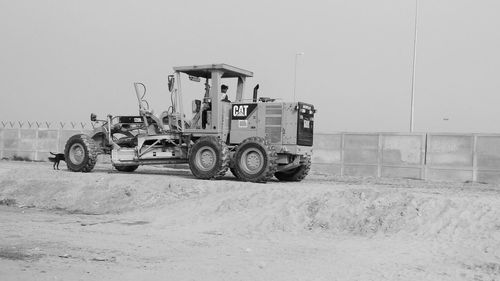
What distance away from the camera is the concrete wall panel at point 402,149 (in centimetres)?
1994

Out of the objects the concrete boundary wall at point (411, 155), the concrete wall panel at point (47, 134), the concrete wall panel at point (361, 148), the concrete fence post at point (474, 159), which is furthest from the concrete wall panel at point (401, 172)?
the concrete wall panel at point (47, 134)

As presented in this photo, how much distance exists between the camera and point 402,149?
20.2m

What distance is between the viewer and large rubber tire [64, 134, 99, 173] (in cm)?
1772

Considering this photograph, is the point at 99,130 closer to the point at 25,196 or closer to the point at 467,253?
the point at 25,196

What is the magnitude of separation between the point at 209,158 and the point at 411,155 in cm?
794

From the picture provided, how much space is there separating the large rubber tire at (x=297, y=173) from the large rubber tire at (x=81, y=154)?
569cm

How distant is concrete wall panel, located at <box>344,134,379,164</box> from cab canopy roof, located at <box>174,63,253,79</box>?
5700 mm

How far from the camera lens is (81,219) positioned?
12672 millimetres

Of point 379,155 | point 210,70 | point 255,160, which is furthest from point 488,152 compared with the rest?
point 210,70

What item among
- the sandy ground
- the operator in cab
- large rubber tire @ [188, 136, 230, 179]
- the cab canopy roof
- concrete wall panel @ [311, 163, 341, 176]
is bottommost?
the sandy ground

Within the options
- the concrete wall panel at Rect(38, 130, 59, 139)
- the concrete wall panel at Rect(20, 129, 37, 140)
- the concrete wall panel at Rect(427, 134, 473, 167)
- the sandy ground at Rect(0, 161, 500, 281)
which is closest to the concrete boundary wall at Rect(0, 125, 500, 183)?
the concrete wall panel at Rect(427, 134, 473, 167)

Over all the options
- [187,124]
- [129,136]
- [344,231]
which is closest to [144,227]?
[344,231]

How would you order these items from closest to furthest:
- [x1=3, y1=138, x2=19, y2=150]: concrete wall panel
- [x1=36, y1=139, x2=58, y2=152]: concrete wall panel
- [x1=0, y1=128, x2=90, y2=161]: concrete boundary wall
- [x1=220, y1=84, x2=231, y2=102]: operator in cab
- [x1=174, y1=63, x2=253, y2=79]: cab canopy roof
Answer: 1. [x1=174, y1=63, x2=253, y2=79]: cab canopy roof
2. [x1=220, y1=84, x2=231, y2=102]: operator in cab
3. [x1=0, y1=128, x2=90, y2=161]: concrete boundary wall
4. [x1=36, y1=139, x2=58, y2=152]: concrete wall panel
5. [x1=3, y1=138, x2=19, y2=150]: concrete wall panel

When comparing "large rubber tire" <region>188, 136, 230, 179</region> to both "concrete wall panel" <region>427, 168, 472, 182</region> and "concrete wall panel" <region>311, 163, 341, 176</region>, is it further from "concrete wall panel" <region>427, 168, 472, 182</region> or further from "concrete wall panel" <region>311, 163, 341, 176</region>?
"concrete wall panel" <region>427, 168, 472, 182</region>
